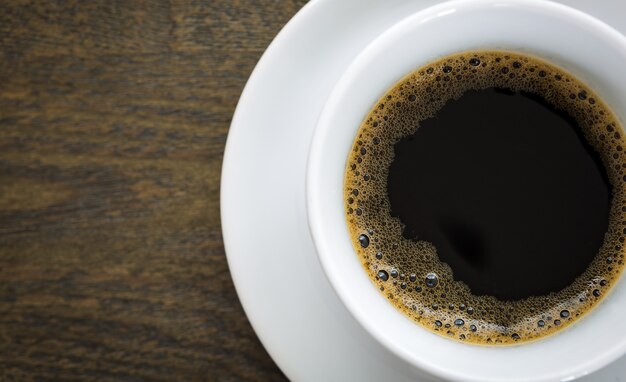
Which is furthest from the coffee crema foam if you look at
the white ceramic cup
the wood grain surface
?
the wood grain surface

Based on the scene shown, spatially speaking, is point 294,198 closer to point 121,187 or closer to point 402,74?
point 402,74

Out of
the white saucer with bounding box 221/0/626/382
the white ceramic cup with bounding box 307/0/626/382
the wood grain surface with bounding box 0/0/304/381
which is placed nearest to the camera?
the white ceramic cup with bounding box 307/0/626/382

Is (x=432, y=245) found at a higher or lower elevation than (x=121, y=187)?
lower

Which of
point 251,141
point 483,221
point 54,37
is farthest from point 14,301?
point 483,221

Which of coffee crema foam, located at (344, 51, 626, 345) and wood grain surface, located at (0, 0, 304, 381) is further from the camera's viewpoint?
wood grain surface, located at (0, 0, 304, 381)

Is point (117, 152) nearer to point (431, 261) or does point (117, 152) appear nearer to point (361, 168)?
point (361, 168)

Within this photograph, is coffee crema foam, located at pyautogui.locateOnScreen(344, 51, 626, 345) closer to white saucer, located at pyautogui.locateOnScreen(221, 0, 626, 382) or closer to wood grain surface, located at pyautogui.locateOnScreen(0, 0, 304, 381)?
white saucer, located at pyautogui.locateOnScreen(221, 0, 626, 382)

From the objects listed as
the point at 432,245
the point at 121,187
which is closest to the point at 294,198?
the point at 432,245
